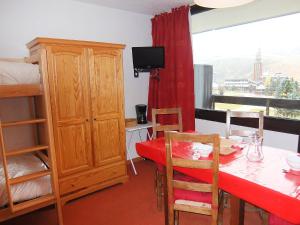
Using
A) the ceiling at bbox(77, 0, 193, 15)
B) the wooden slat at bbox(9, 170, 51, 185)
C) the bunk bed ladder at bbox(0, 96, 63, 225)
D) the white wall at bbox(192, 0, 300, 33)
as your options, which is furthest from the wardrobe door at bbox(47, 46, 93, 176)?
the white wall at bbox(192, 0, 300, 33)

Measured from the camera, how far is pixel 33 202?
2012 millimetres

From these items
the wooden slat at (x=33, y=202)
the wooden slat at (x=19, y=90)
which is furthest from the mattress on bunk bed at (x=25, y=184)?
the wooden slat at (x=19, y=90)

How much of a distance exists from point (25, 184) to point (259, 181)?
191cm

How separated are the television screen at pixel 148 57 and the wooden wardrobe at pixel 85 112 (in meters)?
0.61

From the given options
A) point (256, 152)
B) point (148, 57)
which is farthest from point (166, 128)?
point (148, 57)

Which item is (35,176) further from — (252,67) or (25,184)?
(252,67)

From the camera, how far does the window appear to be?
8.59ft

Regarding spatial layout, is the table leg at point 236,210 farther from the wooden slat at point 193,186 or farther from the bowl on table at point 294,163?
the bowl on table at point 294,163

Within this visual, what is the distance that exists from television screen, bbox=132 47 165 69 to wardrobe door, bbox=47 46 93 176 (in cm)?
101

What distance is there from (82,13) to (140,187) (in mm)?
2511

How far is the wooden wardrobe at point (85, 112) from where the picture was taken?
248cm

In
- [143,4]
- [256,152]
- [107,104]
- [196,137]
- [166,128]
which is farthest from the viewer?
[143,4]

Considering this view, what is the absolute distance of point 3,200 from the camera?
6.37 feet

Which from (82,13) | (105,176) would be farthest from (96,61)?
(105,176)
